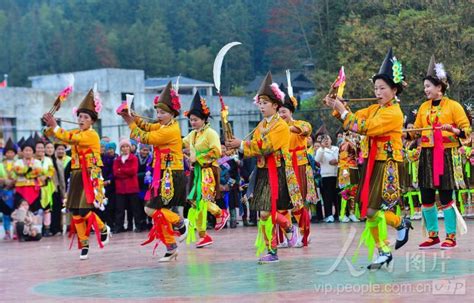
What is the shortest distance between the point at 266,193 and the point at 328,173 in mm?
8428

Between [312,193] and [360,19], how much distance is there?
75.0ft

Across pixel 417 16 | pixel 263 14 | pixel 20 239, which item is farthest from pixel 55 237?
pixel 263 14

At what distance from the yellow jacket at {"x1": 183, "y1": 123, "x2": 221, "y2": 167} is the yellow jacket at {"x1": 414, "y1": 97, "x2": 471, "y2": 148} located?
303cm

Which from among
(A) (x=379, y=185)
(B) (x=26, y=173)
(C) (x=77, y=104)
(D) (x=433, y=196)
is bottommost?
(D) (x=433, y=196)

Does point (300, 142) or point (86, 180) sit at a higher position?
point (300, 142)

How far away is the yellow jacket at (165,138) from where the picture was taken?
11.6 m

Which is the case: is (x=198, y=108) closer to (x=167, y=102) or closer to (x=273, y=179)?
(x=167, y=102)

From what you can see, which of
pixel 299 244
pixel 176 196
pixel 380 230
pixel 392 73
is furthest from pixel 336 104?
pixel 299 244

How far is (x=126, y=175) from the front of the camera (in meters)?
18.2

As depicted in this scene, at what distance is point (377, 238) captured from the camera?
993 cm

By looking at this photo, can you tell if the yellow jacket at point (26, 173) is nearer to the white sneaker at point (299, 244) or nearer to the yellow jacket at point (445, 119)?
the white sneaker at point (299, 244)

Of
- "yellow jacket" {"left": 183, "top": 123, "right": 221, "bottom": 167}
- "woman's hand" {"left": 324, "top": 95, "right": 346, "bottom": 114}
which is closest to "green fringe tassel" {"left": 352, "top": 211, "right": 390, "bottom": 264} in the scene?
"woman's hand" {"left": 324, "top": 95, "right": 346, "bottom": 114}

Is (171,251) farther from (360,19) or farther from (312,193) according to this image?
(360,19)

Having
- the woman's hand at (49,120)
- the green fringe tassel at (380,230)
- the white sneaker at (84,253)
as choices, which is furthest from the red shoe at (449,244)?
the woman's hand at (49,120)
